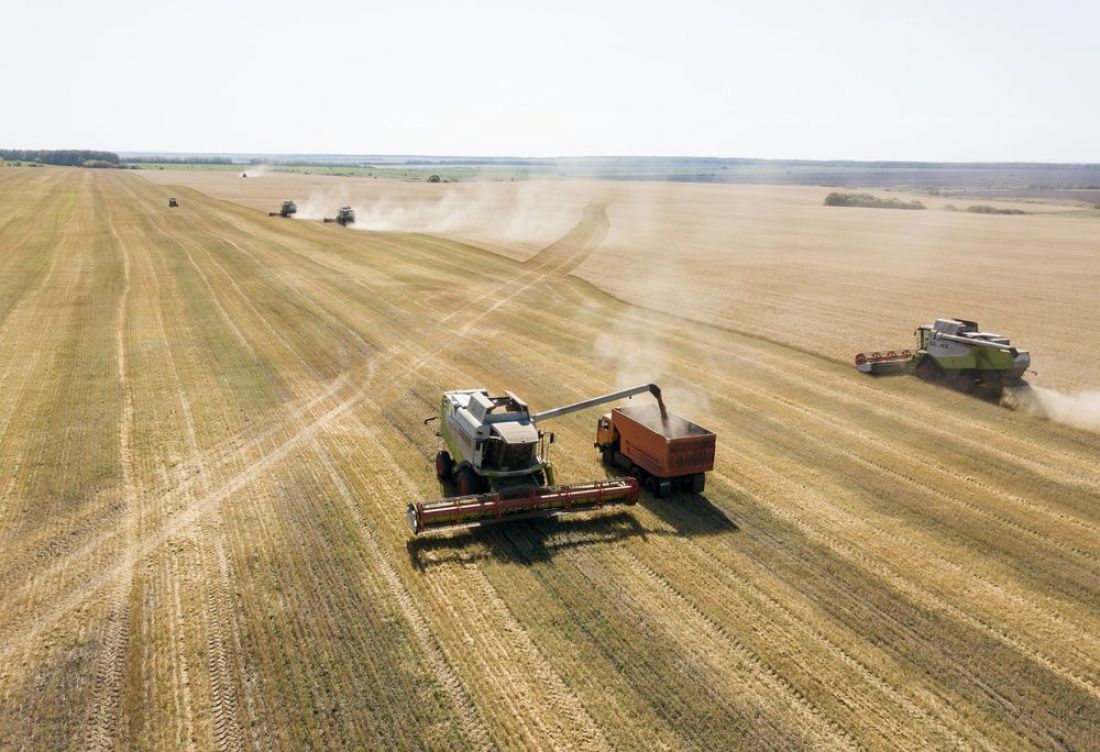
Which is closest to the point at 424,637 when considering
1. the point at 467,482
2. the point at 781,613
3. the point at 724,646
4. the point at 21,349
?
the point at 467,482

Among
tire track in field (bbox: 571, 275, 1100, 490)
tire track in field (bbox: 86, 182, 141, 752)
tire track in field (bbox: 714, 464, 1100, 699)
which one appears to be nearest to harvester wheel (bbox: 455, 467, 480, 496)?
tire track in field (bbox: 714, 464, 1100, 699)

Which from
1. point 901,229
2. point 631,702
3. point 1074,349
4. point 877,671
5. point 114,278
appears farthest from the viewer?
point 901,229

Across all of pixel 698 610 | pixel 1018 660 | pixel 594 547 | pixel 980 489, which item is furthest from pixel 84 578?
pixel 980 489

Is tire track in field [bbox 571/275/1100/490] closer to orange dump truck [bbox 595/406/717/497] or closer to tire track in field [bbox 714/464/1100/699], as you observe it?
tire track in field [bbox 714/464/1100/699]

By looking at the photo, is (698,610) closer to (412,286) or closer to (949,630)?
(949,630)

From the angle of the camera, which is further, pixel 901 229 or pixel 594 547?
pixel 901 229

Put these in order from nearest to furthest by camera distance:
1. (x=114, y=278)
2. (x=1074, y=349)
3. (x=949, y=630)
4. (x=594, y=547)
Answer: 1. (x=949, y=630)
2. (x=594, y=547)
3. (x=1074, y=349)
4. (x=114, y=278)

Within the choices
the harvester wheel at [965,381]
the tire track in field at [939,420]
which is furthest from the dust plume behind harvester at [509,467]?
the harvester wheel at [965,381]
